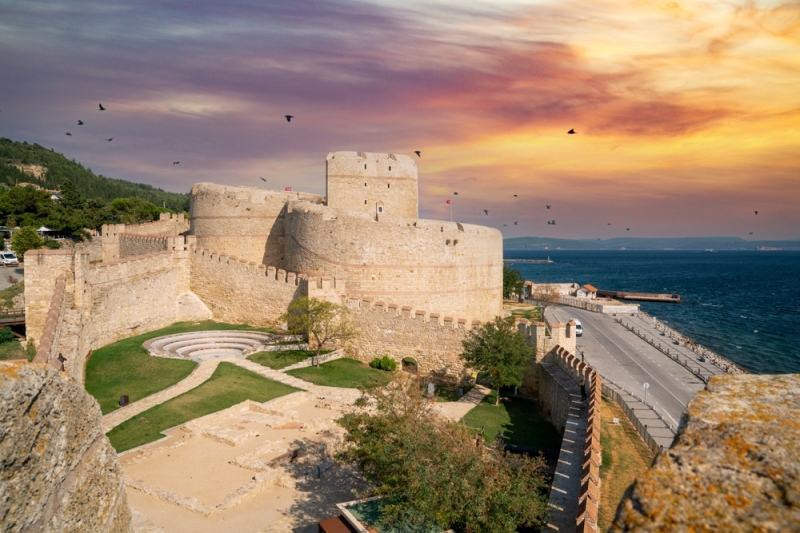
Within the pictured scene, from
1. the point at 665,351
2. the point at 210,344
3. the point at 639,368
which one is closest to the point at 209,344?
the point at 210,344

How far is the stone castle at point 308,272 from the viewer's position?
21047mm

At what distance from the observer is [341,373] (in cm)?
2212

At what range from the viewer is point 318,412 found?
58.7ft

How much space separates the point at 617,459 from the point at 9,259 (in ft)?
143

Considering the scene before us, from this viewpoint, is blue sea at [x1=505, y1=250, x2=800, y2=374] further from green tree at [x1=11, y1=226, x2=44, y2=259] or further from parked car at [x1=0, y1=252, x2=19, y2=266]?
parked car at [x1=0, y1=252, x2=19, y2=266]

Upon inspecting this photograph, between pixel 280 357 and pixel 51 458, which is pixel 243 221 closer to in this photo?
pixel 280 357

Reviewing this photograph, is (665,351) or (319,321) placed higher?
(319,321)

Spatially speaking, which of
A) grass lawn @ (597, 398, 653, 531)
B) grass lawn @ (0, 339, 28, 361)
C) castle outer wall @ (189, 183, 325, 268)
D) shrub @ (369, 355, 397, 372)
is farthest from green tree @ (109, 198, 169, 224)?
grass lawn @ (597, 398, 653, 531)

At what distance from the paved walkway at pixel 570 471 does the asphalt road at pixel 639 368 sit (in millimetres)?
5393

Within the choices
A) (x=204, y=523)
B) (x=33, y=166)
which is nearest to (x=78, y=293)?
(x=204, y=523)

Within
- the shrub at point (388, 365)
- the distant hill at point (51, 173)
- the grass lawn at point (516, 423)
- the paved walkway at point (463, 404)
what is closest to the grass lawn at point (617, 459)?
the grass lawn at point (516, 423)

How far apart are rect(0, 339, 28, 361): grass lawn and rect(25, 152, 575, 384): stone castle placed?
0.72m

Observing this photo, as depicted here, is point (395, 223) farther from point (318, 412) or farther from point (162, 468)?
point (162, 468)

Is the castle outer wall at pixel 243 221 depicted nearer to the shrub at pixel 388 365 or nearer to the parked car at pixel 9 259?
the shrub at pixel 388 365
